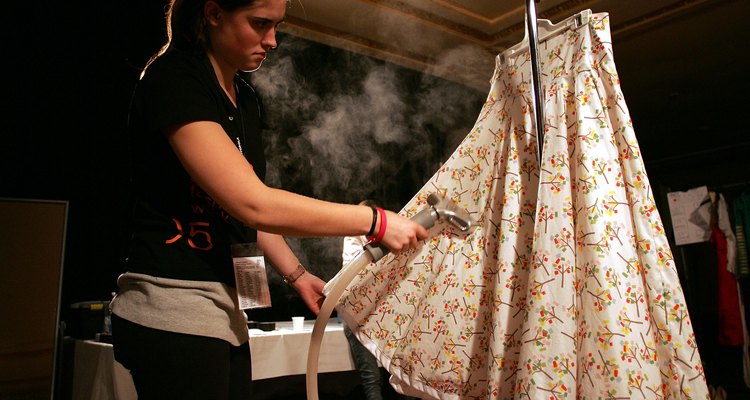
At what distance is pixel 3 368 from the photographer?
3.39 meters

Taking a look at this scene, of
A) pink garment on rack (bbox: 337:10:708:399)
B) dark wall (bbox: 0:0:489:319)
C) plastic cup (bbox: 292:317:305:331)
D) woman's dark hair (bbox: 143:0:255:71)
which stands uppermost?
dark wall (bbox: 0:0:489:319)

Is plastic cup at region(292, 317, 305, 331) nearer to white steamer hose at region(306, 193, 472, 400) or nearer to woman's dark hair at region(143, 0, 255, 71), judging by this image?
white steamer hose at region(306, 193, 472, 400)

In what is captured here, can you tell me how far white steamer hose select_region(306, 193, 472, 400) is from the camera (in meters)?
1.00

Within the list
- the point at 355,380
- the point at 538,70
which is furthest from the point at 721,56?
the point at 538,70

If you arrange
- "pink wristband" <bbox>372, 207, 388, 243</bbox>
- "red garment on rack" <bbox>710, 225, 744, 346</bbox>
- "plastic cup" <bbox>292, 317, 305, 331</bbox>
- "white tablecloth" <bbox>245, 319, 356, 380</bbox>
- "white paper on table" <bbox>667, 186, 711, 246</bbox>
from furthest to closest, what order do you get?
"white paper on table" <bbox>667, 186, 711, 246</bbox> → "red garment on rack" <bbox>710, 225, 744, 346</bbox> → "plastic cup" <bbox>292, 317, 305, 331</bbox> → "white tablecloth" <bbox>245, 319, 356, 380</bbox> → "pink wristband" <bbox>372, 207, 388, 243</bbox>

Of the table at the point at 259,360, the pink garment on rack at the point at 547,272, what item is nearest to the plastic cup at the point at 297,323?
the table at the point at 259,360

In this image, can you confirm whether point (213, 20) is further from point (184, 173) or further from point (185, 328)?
point (185, 328)

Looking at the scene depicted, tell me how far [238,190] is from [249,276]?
0.21m

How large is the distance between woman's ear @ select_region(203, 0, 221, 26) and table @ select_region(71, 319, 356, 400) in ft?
6.80

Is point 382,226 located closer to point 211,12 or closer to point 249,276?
point 249,276

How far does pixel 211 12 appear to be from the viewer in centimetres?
99

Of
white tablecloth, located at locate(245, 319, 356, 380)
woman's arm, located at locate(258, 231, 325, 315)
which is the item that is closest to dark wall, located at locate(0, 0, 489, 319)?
white tablecloth, located at locate(245, 319, 356, 380)

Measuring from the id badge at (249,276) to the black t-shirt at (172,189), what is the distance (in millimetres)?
19

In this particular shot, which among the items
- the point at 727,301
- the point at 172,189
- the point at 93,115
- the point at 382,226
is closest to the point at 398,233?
the point at 382,226
